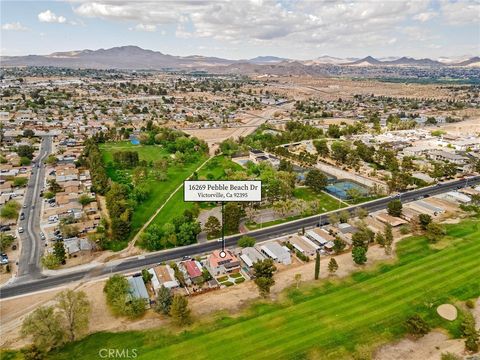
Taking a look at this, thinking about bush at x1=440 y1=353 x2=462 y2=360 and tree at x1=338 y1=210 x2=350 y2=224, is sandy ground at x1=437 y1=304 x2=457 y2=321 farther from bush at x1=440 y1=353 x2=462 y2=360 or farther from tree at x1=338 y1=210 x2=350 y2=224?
tree at x1=338 y1=210 x2=350 y2=224

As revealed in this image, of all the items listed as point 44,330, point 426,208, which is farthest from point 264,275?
point 426,208

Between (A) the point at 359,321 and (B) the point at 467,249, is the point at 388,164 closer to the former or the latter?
(B) the point at 467,249

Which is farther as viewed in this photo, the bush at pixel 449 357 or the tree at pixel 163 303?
the tree at pixel 163 303

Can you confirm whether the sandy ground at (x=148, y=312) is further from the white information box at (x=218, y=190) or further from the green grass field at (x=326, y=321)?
the white information box at (x=218, y=190)

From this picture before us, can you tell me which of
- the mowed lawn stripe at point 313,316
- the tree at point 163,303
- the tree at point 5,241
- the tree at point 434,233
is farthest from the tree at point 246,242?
the tree at point 5,241

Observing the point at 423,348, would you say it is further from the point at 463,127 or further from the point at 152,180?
the point at 463,127

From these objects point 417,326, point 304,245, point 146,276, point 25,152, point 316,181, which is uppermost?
point 25,152
